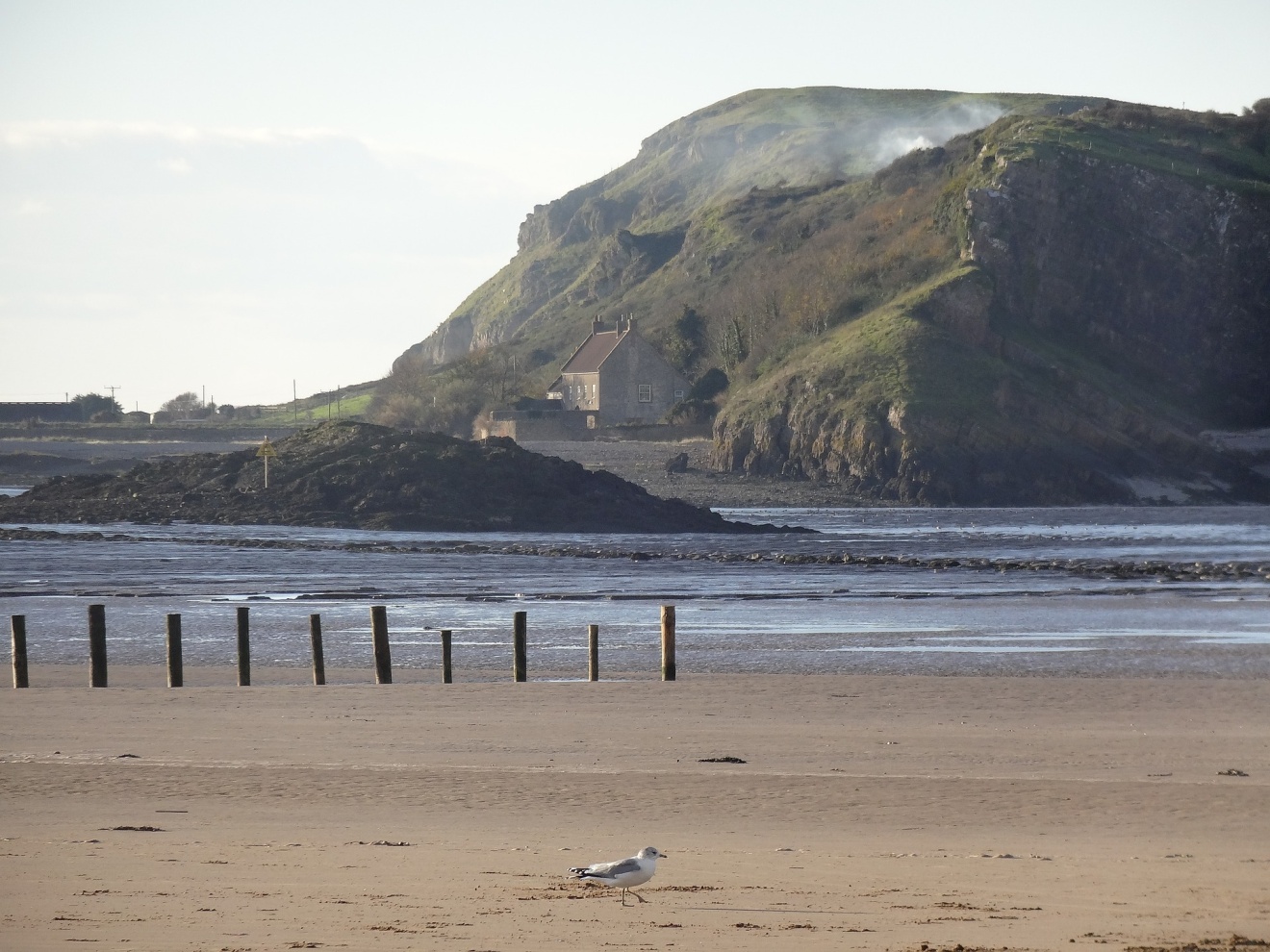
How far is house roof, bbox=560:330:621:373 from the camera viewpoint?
140m

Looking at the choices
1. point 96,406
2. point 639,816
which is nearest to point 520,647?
point 639,816

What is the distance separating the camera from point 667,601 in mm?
37688

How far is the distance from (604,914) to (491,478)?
63.8 m

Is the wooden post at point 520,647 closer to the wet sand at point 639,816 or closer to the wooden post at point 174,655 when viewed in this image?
the wet sand at point 639,816

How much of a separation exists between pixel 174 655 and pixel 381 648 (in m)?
2.91

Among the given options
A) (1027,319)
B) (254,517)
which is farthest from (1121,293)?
(254,517)

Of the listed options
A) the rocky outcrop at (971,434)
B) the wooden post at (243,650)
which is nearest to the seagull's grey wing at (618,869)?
the wooden post at (243,650)

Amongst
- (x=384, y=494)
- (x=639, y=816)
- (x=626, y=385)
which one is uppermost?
(x=626, y=385)

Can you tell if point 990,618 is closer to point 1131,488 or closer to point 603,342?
point 1131,488

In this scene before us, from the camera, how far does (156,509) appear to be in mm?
73500

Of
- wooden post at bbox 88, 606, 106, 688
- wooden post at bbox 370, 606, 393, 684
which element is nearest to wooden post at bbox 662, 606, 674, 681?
wooden post at bbox 370, 606, 393, 684

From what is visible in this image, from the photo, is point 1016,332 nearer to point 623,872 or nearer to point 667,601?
point 667,601

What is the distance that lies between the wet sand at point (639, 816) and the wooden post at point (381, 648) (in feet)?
5.12

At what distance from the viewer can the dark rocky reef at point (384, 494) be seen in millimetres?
70750
